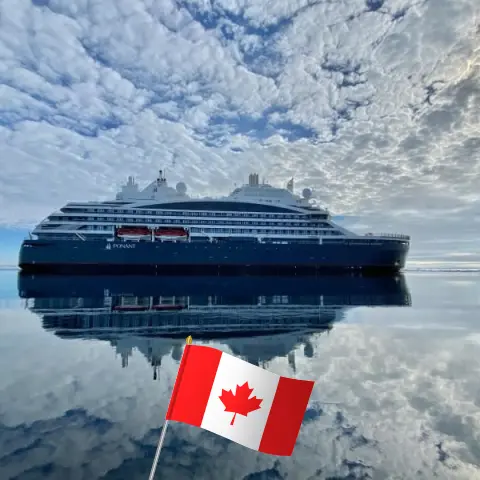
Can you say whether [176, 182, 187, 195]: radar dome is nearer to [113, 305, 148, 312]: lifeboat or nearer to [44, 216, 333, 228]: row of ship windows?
[44, 216, 333, 228]: row of ship windows

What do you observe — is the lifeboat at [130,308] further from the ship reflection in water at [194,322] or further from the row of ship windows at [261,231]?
the row of ship windows at [261,231]

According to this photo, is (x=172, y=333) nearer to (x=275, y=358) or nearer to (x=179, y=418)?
(x=275, y=358)

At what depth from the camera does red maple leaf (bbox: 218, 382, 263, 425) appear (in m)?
2.87

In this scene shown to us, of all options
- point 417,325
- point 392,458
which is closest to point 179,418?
point 392,458

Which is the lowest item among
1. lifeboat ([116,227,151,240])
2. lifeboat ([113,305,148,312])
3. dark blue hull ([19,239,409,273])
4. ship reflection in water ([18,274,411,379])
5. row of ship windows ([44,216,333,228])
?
ship reflection in water ([18,274,411,379])

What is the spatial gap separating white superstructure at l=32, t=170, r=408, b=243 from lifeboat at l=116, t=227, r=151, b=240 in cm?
20

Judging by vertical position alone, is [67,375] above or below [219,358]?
below

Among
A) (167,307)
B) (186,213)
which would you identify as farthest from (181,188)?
(167,307)

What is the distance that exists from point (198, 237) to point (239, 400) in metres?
57.5

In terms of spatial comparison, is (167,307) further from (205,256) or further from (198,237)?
(198,237)

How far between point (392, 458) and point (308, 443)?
44.2 inches

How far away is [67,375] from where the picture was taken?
7.90 metres

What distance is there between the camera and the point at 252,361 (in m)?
9.10

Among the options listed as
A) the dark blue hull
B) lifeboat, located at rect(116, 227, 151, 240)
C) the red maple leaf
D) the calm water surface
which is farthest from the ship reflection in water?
lifeboat, located at rect(116, 227, 151, 240)
